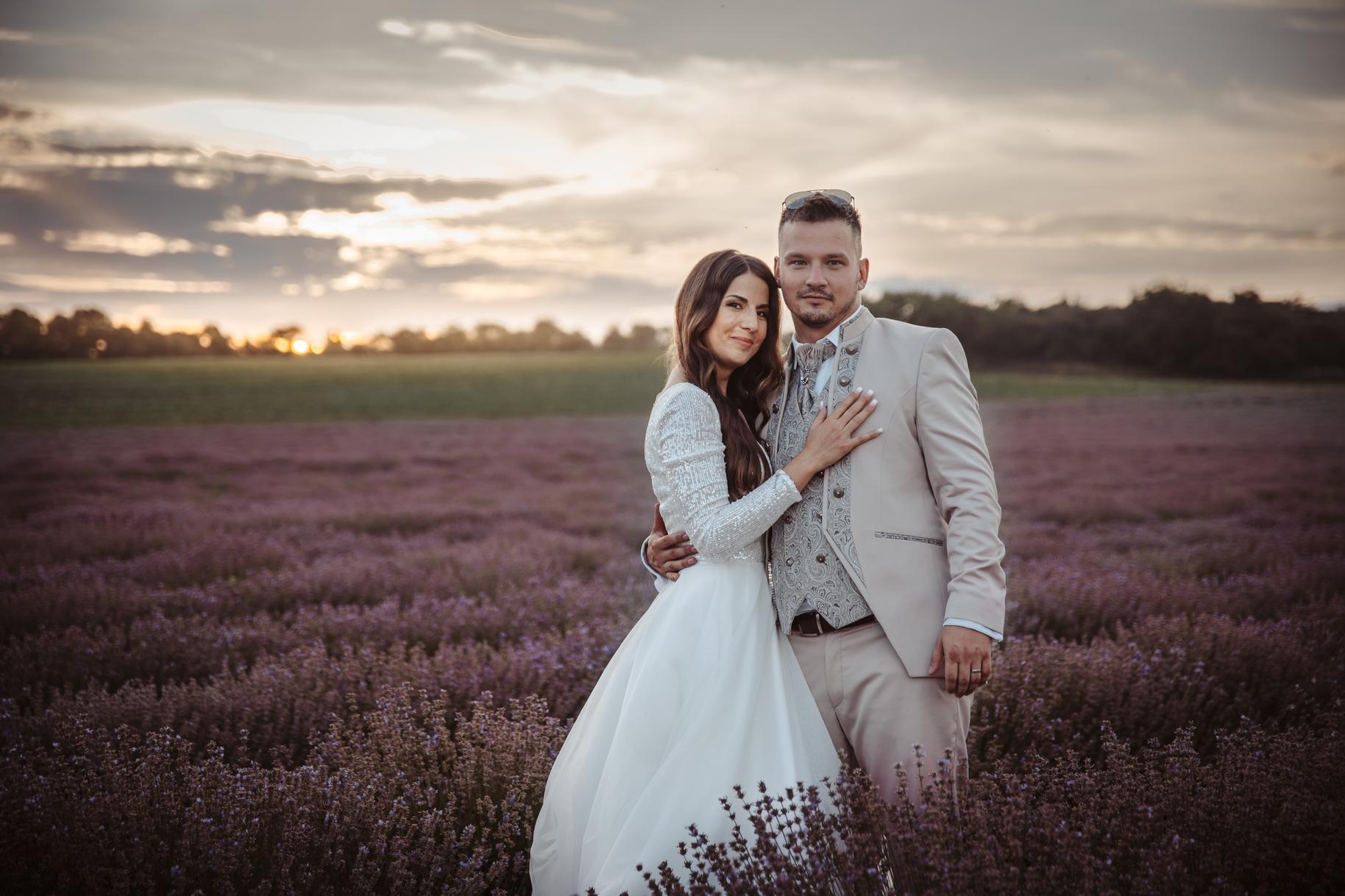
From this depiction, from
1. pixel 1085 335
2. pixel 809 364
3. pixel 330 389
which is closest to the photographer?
pixel 809 364

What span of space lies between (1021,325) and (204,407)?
114ft

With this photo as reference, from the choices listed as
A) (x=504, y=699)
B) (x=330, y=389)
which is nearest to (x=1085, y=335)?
(x=504, y=699)

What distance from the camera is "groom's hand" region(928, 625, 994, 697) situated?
214 cm

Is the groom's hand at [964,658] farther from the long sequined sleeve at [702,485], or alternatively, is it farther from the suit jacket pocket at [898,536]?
the long sequined sleeve at [702,485]

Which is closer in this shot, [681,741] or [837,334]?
[681,741]

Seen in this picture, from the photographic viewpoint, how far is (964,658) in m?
2.14

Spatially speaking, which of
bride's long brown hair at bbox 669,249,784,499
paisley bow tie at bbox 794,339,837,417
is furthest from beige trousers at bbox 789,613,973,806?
paisley bow tie at bbox 794,339,837,417

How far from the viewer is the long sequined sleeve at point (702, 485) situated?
2.35m

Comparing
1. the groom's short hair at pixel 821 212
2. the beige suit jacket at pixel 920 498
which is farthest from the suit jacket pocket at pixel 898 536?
the groom's short hair at pixel 821 212

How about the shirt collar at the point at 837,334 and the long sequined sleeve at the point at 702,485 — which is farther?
the shirt collar at the point at 837,334

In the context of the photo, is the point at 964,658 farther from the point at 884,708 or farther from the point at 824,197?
the point at 824,197

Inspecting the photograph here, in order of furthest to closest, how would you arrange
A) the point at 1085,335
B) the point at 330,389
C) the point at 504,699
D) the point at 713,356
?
the point at 330,389 → the point at 1085,335 → the point at 504,699 → the point at 713,356

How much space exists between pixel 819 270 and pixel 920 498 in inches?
30.1

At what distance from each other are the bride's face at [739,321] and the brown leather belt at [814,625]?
890 mm
